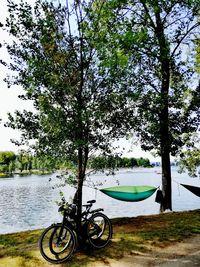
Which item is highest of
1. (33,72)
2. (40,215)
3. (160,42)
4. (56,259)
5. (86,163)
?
(160,42)

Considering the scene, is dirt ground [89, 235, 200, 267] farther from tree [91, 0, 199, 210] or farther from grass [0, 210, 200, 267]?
tree [91, 0, 199, 210]

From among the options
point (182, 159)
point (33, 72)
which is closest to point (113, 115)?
point (33, 72)

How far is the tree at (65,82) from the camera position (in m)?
6.69

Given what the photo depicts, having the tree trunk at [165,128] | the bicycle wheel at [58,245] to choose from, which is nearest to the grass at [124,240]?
the bicycle wheel at [58,245]

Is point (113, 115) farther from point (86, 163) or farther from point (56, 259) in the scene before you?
point (56, 259)

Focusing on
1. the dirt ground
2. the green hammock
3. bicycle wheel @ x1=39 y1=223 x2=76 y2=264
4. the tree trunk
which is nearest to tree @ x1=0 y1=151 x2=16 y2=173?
the tree trunk

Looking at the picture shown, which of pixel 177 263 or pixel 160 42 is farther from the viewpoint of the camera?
pixel 160 42

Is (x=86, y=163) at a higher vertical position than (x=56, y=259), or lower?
higher

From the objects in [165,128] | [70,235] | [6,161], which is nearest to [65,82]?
[70,235]

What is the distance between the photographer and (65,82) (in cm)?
682

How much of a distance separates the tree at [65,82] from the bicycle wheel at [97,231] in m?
0.52

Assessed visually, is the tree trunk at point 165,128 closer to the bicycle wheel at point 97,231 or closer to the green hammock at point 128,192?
the green hammock at point 128,192

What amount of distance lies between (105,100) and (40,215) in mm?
17560

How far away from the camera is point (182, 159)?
14930 millimetres
